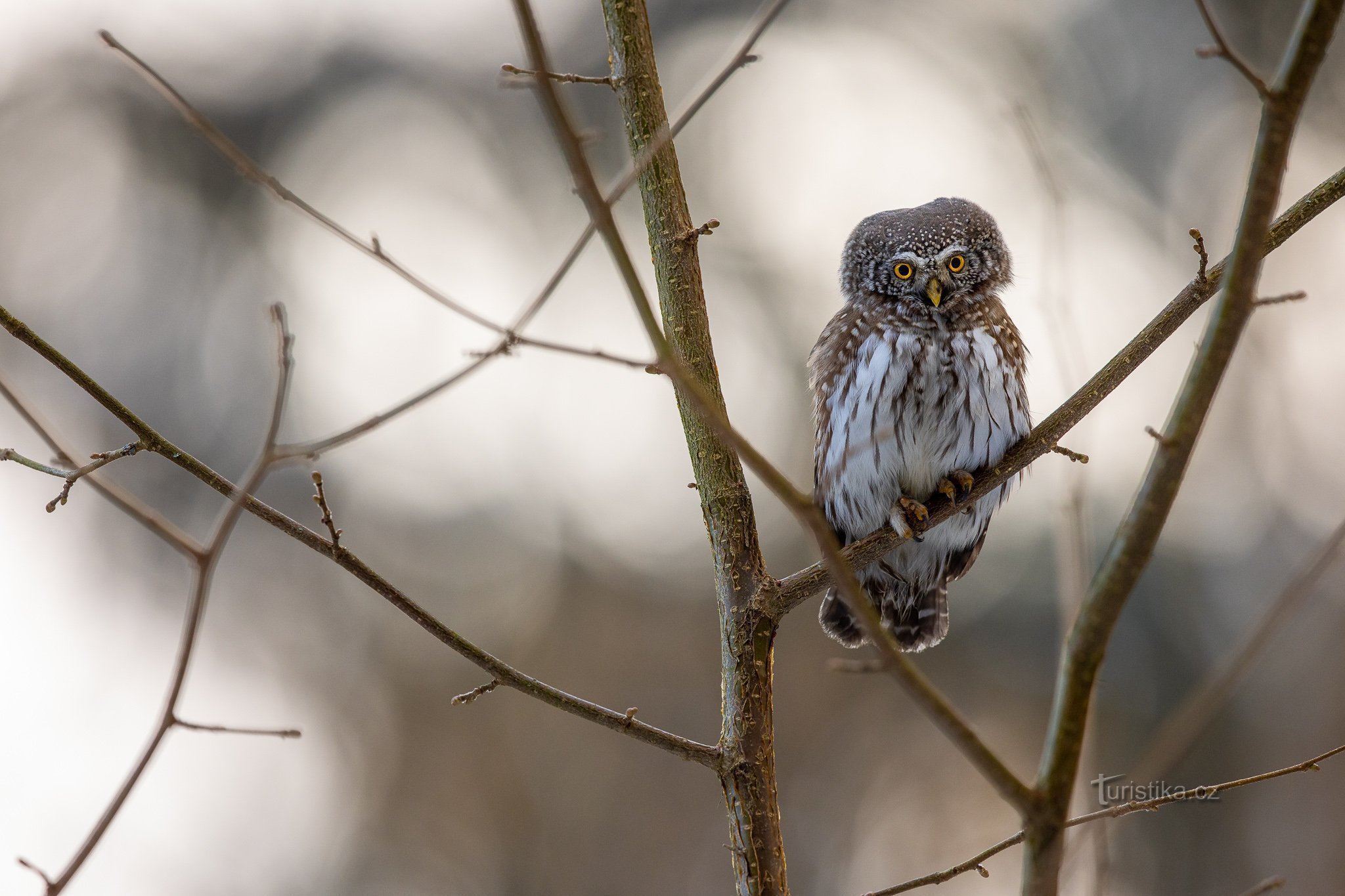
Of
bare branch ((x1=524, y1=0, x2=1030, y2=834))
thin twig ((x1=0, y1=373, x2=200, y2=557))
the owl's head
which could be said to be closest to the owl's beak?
the owl's head

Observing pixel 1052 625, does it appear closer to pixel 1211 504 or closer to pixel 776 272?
pixel 1211 504

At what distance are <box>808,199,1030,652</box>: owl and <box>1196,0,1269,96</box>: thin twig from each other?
6.69 feet

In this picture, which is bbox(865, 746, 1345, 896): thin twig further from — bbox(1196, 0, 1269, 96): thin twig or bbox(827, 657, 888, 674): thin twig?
bbox(1196, 0, 1269, 96): thin twig

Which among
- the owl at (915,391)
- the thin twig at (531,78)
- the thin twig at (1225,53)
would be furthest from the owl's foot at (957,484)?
the thin twig at (1225,53)

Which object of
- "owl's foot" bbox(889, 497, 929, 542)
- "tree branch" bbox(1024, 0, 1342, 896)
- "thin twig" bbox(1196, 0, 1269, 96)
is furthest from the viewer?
"owl's foot" bbox(889, 497, 929, 542)

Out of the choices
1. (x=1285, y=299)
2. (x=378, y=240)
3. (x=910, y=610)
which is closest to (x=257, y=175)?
(x=378, y=240)

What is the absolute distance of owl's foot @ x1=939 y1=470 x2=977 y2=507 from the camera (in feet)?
13.9

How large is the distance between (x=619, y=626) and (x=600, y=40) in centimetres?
762

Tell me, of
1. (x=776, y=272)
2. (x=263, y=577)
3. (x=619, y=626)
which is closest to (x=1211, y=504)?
(x=776, y=272)

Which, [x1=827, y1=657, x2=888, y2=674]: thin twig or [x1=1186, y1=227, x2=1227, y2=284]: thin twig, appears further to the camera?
[x1=1186, y1=227, x2=1227, y2=284]: thin twig

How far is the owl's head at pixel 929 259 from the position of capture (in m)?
4.60

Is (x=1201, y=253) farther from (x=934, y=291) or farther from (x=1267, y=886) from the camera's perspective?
(x=1267, y=886)

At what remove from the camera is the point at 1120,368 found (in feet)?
11.0

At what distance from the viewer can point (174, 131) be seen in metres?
14.2
